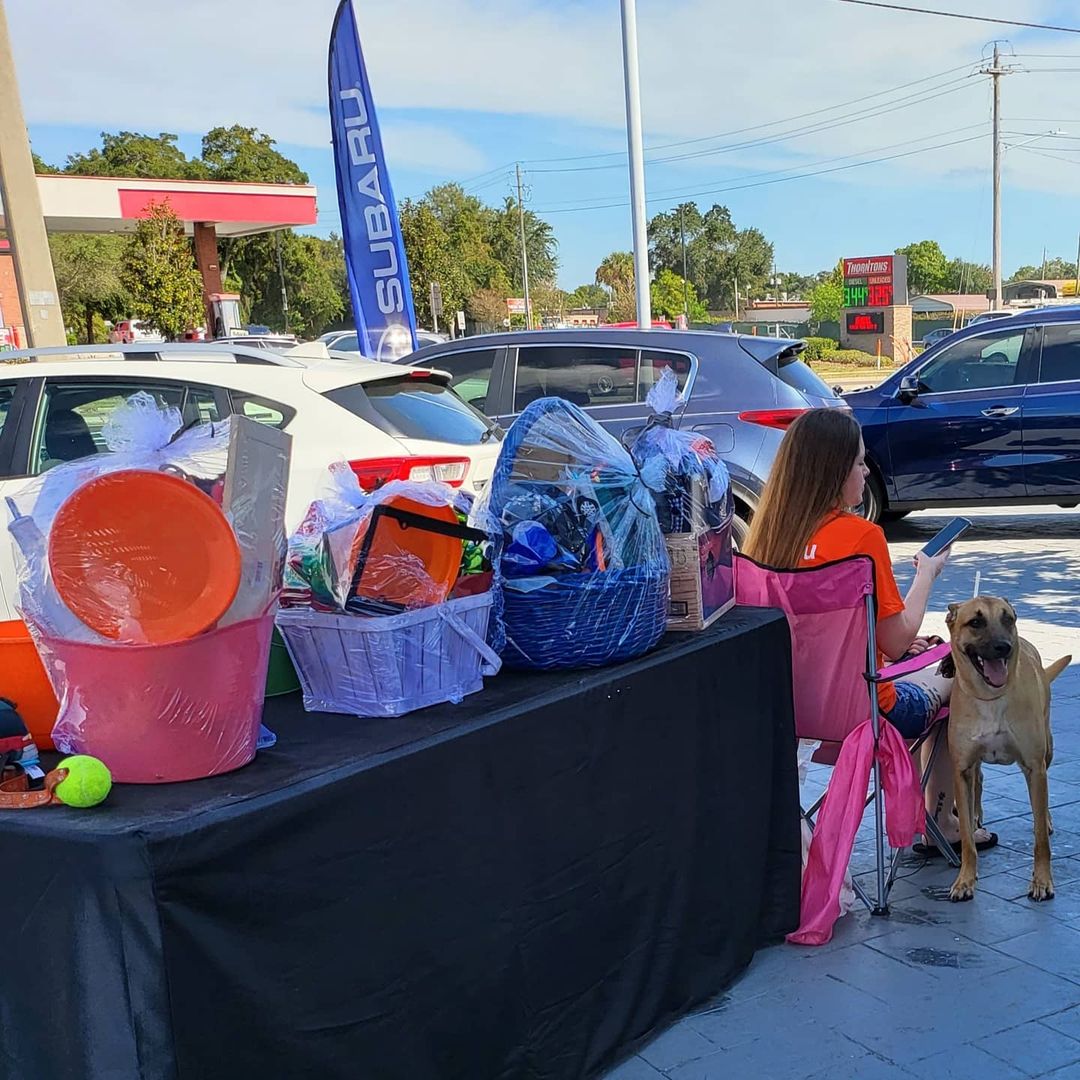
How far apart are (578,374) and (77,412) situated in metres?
3.63

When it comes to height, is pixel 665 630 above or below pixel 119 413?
below

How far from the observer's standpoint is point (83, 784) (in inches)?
74.4

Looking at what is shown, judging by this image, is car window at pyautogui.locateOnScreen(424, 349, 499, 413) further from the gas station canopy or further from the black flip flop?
the gas station canopy

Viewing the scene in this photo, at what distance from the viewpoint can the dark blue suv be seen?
30.4 ft

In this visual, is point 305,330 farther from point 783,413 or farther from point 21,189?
point 783,413

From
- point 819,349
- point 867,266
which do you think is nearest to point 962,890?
point 819,349

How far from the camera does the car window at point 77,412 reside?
5.88 m

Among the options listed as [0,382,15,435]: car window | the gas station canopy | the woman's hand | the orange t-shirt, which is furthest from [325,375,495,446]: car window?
the gas station canopy

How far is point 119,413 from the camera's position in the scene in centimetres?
217

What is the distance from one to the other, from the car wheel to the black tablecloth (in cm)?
688

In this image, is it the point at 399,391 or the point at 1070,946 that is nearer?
the point at 1070,946

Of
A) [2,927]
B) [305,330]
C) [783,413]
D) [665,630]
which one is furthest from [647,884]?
[305,330]

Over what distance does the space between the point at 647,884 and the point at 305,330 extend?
232ft

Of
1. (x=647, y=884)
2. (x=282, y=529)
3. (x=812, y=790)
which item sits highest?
(x=282, y=529)
